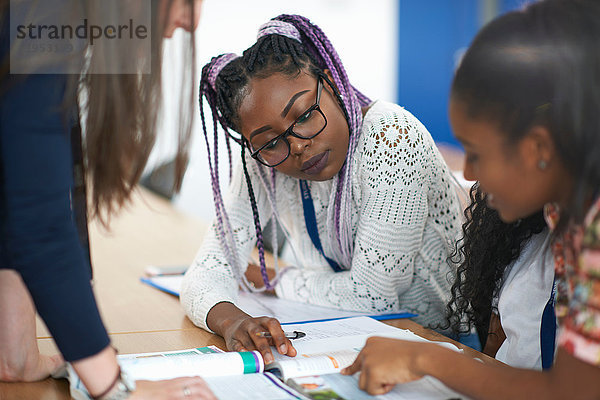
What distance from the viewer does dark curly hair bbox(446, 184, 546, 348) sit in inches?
45.7

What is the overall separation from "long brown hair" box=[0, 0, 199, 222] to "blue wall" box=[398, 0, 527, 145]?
608 centimetres

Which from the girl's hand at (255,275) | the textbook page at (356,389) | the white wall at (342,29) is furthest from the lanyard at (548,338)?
the white wall at (342,29)

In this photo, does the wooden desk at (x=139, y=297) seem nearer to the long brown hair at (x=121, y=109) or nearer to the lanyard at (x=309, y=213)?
the long brown hair at (x=121, y=109)

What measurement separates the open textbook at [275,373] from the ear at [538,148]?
1.02 ft

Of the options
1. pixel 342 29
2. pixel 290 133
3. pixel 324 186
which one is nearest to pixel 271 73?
pixel 290 133

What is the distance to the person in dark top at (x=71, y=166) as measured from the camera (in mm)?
740

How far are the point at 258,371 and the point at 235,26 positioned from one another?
5413 millimetres

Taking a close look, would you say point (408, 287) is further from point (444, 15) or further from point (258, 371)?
point (444, 15)

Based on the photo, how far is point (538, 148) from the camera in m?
0.76

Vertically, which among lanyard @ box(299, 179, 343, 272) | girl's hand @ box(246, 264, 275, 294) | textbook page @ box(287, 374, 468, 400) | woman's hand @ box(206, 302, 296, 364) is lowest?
girl's hand @ box(246, 264, 275, 294)

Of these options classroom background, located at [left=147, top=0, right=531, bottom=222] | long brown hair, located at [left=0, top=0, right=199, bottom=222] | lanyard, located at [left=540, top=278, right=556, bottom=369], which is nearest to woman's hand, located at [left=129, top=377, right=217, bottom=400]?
long brown hair, located at [left=0, top=0, right=199, bottom=222]

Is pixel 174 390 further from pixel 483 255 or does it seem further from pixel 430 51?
pixel 430 51

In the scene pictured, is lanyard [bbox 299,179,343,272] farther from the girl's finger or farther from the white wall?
the white wall

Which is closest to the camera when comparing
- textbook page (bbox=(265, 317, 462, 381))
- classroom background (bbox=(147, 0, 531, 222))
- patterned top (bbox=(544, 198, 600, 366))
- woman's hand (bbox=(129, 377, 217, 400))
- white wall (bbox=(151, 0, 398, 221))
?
Result: patterned top (bbox=(544, 198, 600, 366))
